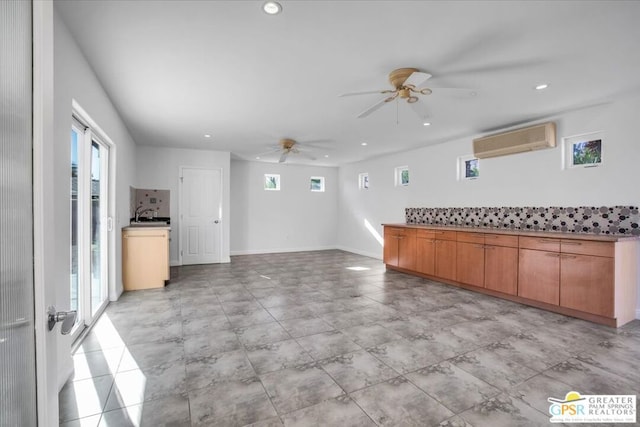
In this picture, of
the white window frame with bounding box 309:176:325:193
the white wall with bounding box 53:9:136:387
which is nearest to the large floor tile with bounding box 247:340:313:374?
the white wall with bounding box 53:9:136:387

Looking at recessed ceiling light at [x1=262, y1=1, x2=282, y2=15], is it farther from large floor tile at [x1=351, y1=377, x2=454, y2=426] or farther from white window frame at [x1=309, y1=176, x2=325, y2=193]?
white window frame at [x1=309, y1=176, x2=325, y2=193]

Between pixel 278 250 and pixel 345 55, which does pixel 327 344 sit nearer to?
pixel 345 55

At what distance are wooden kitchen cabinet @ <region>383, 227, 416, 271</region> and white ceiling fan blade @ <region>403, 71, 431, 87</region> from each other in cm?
337

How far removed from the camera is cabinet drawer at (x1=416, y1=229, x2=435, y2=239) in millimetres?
5387

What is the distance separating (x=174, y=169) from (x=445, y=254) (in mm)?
5928

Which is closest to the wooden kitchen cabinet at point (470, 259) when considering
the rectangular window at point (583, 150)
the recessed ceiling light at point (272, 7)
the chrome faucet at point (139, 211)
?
the rectangular window at point (583, 150)

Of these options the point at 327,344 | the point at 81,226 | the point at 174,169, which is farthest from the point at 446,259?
the point at 174,169

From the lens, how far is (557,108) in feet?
13.2

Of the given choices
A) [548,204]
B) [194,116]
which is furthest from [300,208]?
[548,204]

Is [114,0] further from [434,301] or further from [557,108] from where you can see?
[557,108]

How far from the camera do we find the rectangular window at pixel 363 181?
27.5ft

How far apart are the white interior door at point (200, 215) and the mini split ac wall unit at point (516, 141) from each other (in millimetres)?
5528

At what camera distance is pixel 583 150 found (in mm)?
4082
